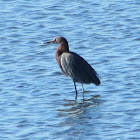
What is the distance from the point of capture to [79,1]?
62.9 ft

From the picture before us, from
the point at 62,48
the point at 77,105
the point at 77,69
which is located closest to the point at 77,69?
the point at 77,69

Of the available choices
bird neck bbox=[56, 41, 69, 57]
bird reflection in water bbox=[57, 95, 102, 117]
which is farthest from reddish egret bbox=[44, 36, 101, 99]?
bird reflection in water bbox=[57, 95, 102, 117]

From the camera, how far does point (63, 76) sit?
13094 millimetres

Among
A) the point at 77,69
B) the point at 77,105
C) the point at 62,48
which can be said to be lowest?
the point at 77,105

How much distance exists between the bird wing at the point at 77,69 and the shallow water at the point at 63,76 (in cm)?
28

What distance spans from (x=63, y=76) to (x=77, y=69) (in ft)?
3.20

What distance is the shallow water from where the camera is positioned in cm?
1006

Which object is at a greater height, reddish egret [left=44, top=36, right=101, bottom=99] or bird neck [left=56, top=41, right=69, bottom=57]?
bird neck [left=56, top=41, right=69, bottom=57]

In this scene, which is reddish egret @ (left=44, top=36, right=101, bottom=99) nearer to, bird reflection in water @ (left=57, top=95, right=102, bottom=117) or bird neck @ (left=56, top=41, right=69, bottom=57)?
bird neck @ (left=56, top=41, right=69, bottom=57)

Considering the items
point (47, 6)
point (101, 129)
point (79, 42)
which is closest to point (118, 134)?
point (101, 129)

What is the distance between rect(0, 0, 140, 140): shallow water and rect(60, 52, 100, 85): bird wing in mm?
278

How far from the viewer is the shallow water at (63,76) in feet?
33.0

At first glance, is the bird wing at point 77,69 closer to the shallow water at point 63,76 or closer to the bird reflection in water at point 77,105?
the shallow water at point 63,76

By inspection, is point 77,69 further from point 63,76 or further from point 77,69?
point 63,76
